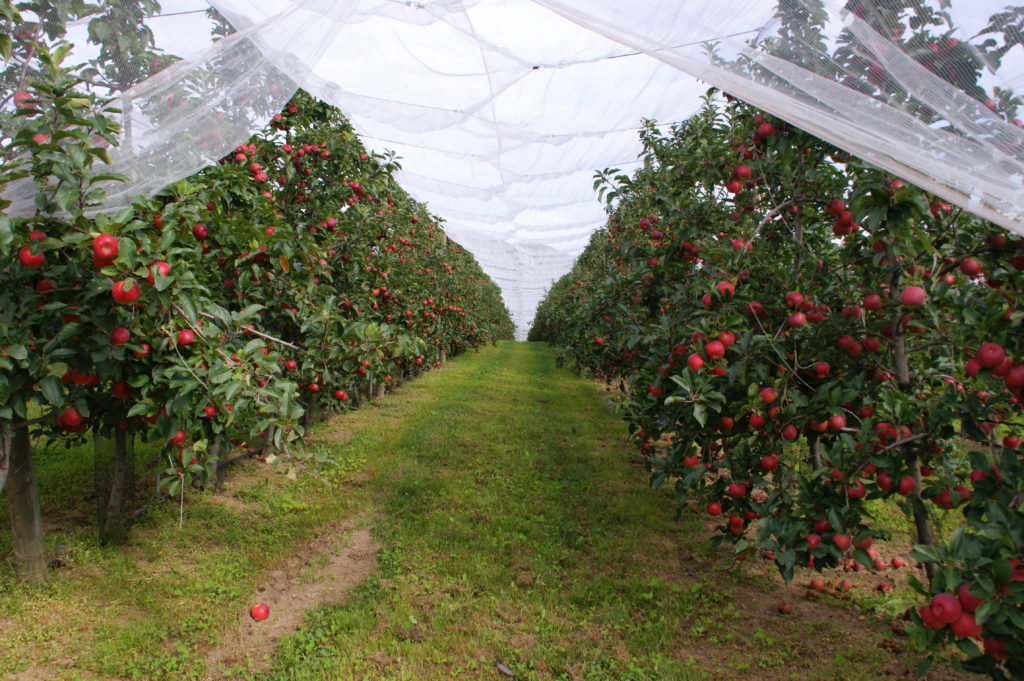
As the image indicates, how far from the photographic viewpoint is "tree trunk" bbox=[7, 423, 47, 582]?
300 centimetres

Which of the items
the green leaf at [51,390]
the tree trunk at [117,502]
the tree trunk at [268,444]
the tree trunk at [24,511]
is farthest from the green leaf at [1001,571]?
the tree trunk at [268,444]

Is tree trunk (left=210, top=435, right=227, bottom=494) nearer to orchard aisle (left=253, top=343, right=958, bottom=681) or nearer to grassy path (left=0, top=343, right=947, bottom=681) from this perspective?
grassy path (left=0, top=343, right=947, bottom=681)

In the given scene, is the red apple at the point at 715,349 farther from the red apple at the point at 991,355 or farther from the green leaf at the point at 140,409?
the green leaf at the point at 140,409

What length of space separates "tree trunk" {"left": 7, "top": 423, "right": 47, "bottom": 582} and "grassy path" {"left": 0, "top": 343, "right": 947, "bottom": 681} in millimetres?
119

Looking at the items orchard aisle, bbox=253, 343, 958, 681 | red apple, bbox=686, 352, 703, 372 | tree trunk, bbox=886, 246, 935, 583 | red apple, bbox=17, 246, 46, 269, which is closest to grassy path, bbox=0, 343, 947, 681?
orchard aisle, bbox=253, 343, 958, 681

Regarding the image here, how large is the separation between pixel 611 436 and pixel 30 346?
5.91 metres

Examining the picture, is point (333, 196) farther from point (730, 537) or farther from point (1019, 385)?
point (1019, 385)

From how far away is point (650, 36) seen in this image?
2.27 meters

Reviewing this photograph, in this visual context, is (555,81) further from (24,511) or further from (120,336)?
(24,511)

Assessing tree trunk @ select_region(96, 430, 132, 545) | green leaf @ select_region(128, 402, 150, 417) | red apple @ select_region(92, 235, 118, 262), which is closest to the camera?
red apple @ select_region(92, 235, 118, 262)

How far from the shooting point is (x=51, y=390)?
2.29m

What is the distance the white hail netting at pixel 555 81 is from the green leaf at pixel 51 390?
70 centimetres

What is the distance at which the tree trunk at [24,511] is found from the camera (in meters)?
3.00

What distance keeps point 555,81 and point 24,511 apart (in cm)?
525
